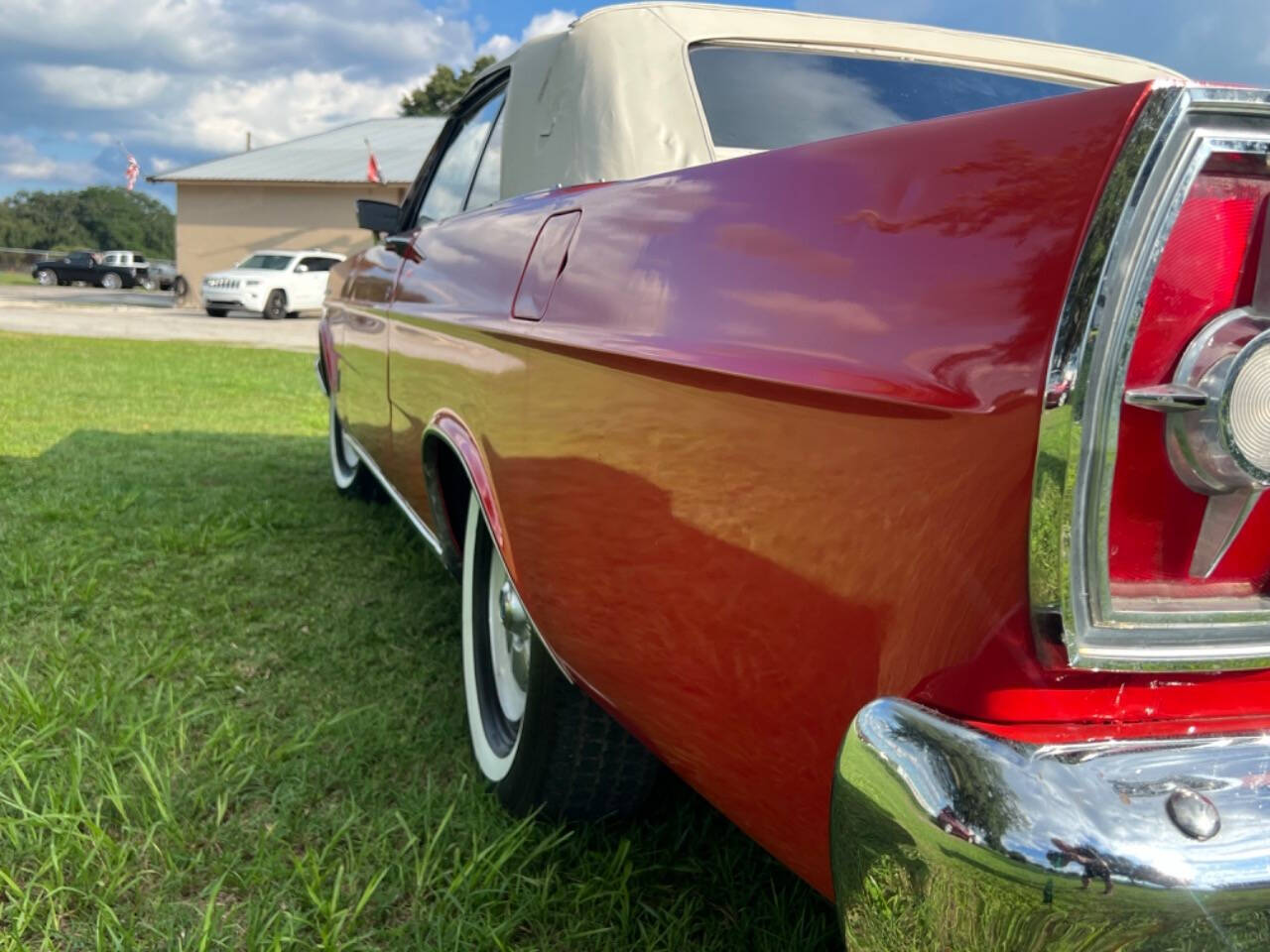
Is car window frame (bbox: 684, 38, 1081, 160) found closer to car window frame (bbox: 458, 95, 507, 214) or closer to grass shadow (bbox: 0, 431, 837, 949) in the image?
car window frame (bbox: 458, 95, 507, 214)

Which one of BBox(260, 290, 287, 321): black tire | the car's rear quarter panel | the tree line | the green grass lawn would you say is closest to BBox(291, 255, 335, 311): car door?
BBox(260, 290, 287, 321): black tire

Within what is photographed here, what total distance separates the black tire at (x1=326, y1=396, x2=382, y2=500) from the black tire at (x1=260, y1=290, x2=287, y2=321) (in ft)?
60.7

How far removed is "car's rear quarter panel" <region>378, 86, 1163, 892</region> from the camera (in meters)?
0.99

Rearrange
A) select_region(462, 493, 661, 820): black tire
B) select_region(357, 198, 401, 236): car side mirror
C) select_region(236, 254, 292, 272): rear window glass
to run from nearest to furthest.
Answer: select_region(462, 493, 661, 820): black tire → select_region(357, 198, 401, 236): car side mirror → select_region(236, 254, 292, 272): rear window glass

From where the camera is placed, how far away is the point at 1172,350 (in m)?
0.98

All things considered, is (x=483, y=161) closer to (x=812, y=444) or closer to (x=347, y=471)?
(x=812, y=444)

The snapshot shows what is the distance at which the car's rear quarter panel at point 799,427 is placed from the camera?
0.99 m

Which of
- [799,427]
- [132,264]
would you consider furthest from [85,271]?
[799,427]

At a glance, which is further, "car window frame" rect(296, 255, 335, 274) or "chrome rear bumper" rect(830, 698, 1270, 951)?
"car window frame" rect(296, 255, 335, 274)

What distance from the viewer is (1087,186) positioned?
37.7 inches

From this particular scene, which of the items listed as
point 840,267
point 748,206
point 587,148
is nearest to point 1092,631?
point 840,267

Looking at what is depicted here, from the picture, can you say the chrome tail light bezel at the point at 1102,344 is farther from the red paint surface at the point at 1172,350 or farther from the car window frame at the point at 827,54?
the car window frame at the point at 827,54

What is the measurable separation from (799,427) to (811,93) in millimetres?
1349

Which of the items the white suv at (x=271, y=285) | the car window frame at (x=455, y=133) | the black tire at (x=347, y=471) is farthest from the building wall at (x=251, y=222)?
the car window frame at (x=455, y=133)
